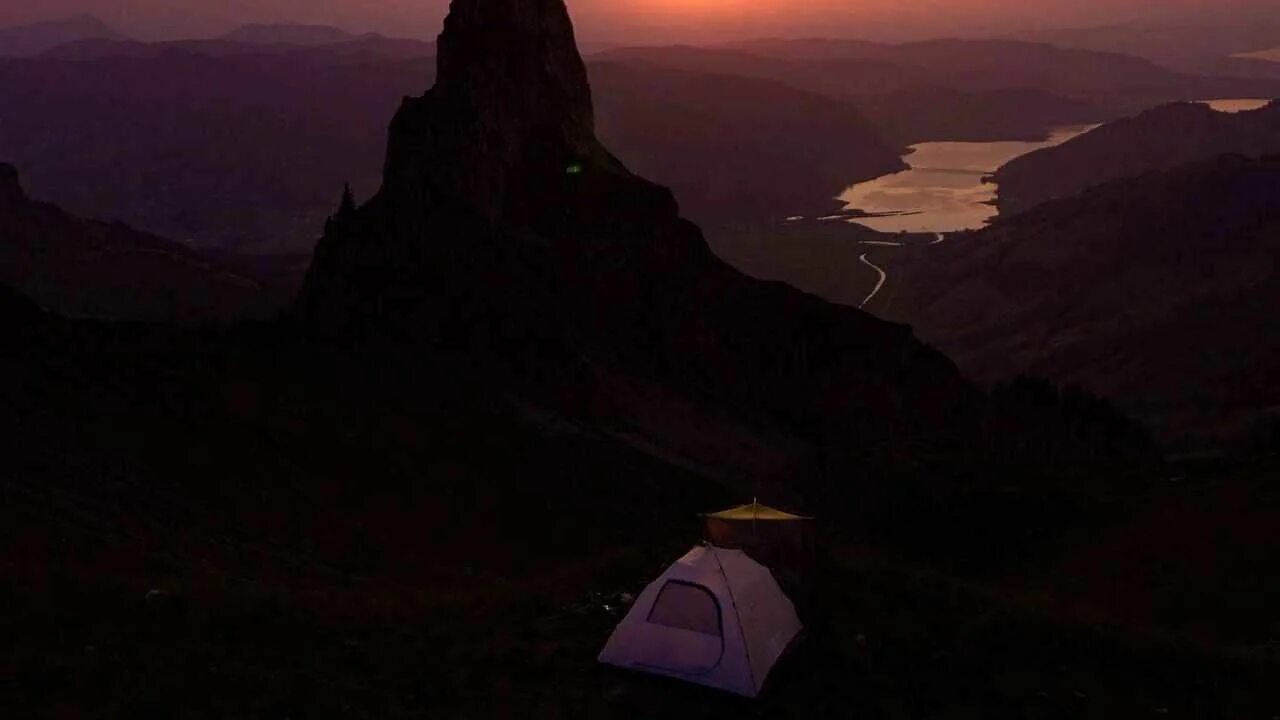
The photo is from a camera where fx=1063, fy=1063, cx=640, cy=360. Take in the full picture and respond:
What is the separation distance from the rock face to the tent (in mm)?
34363

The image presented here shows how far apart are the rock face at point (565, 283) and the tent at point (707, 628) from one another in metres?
34.4

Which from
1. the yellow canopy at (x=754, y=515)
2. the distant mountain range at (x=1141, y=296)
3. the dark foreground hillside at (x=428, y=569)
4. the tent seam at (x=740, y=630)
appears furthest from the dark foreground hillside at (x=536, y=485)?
the distant mountain range at (x=1141, y=296)

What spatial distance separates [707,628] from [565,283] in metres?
46.9

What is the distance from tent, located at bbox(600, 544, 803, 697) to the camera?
54.9 feet

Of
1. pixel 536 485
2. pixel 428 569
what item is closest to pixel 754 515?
pixel 428 569

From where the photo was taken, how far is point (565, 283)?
62969 millimetres

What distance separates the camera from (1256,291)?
126 meters

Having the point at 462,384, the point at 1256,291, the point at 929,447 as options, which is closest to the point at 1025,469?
the point at 929,447

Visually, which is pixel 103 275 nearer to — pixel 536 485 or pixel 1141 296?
pixel 536 485

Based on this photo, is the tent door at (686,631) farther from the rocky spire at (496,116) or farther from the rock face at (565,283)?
the rocky spire at (496,116)

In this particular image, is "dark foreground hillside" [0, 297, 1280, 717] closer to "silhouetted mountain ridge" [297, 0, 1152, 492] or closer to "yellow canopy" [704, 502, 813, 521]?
"yellow canopy" [704, 502, 813, 521]

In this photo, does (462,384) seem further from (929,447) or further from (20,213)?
(20,213)

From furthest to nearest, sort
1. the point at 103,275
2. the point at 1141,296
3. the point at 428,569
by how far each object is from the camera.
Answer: the point at 1141,296, the point at 103,275, the point at 428,569

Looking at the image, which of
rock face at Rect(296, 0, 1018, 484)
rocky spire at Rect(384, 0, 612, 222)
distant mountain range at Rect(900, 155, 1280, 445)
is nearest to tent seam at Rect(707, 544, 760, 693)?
rock face at Rect(296, 0, 1018, 484)
